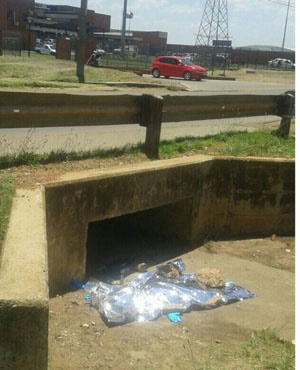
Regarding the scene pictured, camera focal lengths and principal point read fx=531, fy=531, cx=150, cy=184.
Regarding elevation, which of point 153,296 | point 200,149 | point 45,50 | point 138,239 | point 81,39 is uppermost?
point 81,39

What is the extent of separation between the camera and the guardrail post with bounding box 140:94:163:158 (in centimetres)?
735

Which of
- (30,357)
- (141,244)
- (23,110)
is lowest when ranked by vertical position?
(141,244)

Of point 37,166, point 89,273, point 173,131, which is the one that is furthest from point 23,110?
point 173,131

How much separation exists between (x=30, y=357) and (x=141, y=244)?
15.3 feet

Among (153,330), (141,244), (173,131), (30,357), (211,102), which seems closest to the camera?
(30,357)

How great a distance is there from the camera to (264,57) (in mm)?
77125

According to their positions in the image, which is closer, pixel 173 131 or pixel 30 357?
pixel 30 357

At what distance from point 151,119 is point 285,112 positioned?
3734 mm

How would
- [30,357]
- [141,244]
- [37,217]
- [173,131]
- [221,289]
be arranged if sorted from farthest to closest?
1. [173,131]
2. [141,244]
3. [221,289]
4. [37,217]
5. [30,357]

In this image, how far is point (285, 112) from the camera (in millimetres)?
10055

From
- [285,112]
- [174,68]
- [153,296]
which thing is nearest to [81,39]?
[174,68]

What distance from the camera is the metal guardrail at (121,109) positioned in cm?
612

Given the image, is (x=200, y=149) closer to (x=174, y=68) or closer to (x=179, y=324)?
(x=179, y=324)

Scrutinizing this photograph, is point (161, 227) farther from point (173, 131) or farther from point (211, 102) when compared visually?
point (173, 131)
